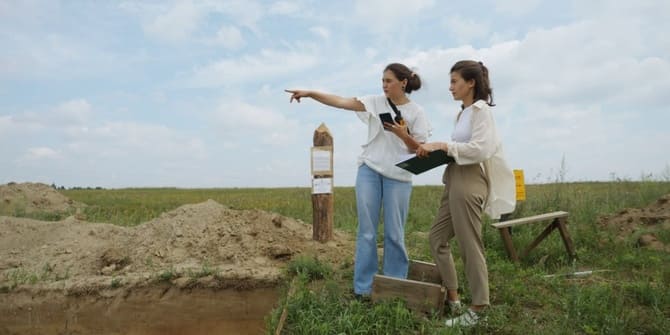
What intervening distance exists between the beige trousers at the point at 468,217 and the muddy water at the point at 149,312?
298 centimetres

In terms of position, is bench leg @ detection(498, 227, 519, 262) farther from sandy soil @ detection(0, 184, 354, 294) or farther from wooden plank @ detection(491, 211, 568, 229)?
sandy soil @ detection(0, 184, 354, 294)

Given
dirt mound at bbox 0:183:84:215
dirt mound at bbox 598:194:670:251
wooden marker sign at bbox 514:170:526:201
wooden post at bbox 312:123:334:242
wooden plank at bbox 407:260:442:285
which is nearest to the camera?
wooden plank at bbox 407:260:442:285

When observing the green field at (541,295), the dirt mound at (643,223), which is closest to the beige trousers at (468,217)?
the green field at (541,295)

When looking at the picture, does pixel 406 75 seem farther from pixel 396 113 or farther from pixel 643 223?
pixel 643 223

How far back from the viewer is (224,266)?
674cm

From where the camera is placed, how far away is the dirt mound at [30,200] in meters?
15.6

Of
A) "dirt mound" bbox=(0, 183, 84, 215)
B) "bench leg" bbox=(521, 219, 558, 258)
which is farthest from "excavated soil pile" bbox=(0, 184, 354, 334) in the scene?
"dirt mound" bbox=(0, 183, 84, 215)

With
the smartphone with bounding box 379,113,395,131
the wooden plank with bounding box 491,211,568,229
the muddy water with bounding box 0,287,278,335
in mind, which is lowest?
the muddy water with bounding box 0,287,278,335

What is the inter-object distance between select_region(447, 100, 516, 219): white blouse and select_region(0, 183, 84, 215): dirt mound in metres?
14.5

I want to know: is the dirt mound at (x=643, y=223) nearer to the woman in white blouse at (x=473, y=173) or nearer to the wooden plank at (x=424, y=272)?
the wooden plank at (x=424, y=272)

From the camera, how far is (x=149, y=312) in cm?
637

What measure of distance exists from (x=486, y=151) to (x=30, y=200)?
16978mm

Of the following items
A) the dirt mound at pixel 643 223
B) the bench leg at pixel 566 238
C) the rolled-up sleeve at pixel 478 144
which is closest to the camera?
the rolled-up sleeve at pixel 478 144

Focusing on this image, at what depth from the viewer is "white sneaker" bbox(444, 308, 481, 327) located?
156 inches
